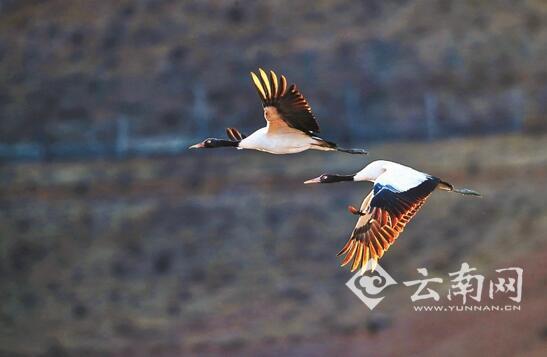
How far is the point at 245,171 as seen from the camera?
19562 millimetres

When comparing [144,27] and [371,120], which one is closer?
[371,120]

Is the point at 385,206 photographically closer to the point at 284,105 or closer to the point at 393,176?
the point at 393,176

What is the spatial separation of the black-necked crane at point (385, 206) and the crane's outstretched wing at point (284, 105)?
1.73 feet

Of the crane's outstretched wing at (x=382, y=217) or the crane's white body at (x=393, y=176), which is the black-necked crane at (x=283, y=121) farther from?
the crane's outstretched wing at (x=382, y=217)

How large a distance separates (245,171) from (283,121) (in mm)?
10801

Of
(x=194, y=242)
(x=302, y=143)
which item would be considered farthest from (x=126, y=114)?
(x=302, y=143)

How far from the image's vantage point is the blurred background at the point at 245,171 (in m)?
17.7

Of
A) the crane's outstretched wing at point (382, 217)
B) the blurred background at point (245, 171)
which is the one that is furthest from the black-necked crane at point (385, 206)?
the blurred background at point (245, 171)

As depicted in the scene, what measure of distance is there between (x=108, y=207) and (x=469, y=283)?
5273 millimetres

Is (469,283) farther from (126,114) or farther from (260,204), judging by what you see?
(126,114)

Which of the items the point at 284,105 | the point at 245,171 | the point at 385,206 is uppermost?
the point at 284,105

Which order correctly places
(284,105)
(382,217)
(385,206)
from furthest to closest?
1. (284,105)
2. (382,217)
3. (385,206)

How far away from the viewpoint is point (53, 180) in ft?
66.2

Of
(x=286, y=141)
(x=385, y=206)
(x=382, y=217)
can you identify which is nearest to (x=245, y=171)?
(x=286, y=141)
